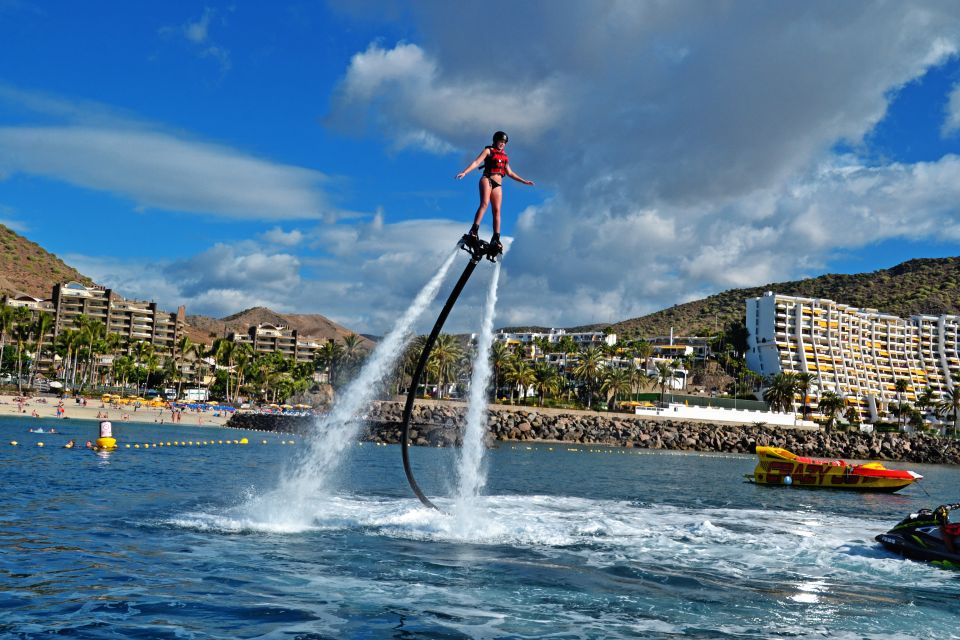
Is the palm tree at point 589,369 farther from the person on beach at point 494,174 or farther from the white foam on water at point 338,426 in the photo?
the person on beach at point 494,174

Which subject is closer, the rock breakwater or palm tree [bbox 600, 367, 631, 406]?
the rock breakwater

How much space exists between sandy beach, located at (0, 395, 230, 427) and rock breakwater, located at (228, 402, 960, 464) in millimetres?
6253

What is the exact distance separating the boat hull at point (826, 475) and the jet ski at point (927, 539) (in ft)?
118

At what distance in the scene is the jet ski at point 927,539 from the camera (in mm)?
26234

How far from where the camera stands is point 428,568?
21141 mm

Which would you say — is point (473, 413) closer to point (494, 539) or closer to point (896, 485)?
point (494, 539)

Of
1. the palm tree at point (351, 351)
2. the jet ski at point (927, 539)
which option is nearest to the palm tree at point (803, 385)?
the palm tree at point (351, 351)

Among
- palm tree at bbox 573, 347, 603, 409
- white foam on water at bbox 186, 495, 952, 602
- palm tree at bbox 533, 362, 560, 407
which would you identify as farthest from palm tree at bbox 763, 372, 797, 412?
white foam on water at bbox 186, 495, 952, 602

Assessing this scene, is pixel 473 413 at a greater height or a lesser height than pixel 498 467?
greater

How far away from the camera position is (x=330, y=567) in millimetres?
20641

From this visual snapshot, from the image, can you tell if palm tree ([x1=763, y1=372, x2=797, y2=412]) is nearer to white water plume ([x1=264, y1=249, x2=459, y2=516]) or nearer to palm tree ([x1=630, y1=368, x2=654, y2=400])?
palm tree ([x1=630, y1=368, x2=654, y2=400])

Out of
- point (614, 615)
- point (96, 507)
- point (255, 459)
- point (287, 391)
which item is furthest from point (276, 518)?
point (287, 391)

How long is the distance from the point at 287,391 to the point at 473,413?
16275 centimetres

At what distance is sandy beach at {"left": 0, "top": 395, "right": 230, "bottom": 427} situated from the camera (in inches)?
4238
